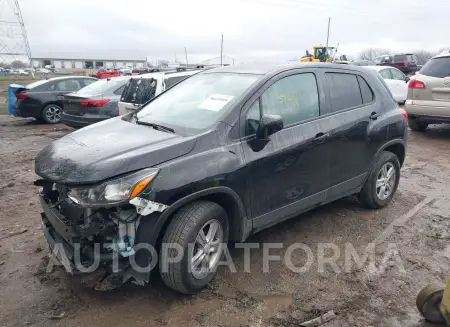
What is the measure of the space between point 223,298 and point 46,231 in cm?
154

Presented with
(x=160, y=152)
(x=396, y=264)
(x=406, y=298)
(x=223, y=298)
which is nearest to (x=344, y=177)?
(x=396, y=264)

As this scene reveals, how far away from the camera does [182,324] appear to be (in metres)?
2.85

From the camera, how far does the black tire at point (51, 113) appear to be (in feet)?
39.4

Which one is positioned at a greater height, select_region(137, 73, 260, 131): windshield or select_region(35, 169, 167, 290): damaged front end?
select_region(137, 73, 260, 131): windshield

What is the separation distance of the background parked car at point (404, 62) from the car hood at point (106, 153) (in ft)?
87.7

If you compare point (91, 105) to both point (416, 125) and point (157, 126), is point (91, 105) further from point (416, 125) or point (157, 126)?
point (416, 125)

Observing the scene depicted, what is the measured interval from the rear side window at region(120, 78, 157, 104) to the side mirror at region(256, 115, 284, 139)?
488 centimetres

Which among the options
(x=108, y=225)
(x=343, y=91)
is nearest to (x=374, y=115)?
(x=343, y=91)

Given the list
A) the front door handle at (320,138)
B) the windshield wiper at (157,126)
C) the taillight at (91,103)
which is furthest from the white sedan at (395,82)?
the windshield wiper at (157,126)

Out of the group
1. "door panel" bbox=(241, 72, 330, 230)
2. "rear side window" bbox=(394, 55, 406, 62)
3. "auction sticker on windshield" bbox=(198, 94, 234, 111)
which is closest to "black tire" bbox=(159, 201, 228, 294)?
"door panel" bbox=(241, 72, 330, 230)

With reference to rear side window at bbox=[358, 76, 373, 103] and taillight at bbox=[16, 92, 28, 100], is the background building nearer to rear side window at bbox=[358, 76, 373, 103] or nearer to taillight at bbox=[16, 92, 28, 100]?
taillight at bbox=[16, 92, 28, 100]

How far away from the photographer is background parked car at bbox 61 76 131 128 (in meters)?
9.20

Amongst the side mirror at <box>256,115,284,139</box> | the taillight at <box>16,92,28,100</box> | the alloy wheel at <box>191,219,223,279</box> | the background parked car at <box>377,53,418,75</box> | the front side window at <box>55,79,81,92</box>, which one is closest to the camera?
the alloy wheel at <box>191,219,223,279</box>

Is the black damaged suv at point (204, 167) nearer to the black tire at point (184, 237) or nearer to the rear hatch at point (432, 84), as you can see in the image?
the black tire at point (184, 237)
